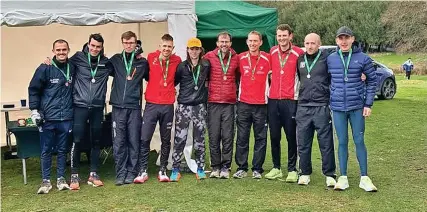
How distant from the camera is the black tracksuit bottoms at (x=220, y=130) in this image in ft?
18.9

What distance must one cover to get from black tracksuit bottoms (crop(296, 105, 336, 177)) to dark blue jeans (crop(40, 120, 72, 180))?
2.42m

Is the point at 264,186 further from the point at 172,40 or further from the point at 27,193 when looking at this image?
the point at 27,193

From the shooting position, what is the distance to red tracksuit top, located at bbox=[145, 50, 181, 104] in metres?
5.69

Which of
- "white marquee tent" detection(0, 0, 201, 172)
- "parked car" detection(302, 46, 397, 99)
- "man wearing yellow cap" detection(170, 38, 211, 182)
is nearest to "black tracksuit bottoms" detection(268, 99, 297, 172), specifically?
"man wearing yellow cap" detection(170, 38, 211, 182)

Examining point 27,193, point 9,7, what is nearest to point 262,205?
point 27,193

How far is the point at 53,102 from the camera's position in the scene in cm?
533

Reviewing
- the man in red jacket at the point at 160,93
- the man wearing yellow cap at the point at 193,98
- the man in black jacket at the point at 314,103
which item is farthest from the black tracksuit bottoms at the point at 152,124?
the man in black jacket at the point at 314,103

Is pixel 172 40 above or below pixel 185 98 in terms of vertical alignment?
above

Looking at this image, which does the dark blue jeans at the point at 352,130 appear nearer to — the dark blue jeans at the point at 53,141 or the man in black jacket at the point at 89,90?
the man in black jacket at the point at 89,90

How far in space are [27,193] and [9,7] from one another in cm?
194

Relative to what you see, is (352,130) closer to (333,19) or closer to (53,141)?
Answer: (53,141)

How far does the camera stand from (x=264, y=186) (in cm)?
553

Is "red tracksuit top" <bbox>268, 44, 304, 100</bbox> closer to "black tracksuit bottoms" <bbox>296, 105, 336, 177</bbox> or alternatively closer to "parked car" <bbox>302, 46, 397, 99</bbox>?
"black tracksuit bottoms" <bbox>296, 105, 336, 177</bbox>

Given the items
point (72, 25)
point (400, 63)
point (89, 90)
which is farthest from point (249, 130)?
point (400, 63)
